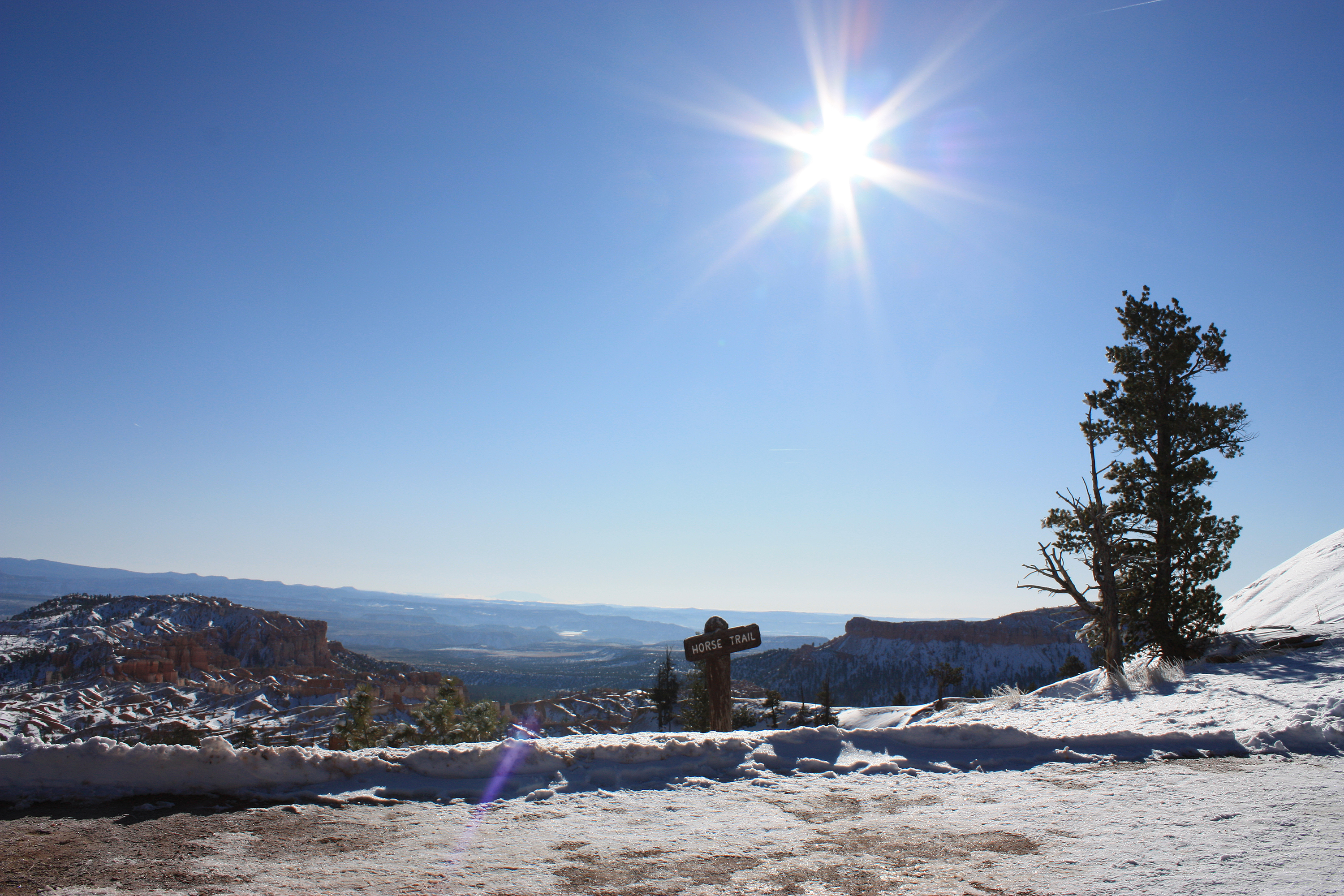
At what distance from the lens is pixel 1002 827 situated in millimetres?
4512

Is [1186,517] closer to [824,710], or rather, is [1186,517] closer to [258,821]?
[258,821]

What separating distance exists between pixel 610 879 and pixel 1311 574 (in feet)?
93.7

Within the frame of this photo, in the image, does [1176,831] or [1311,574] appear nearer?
[1176,831]

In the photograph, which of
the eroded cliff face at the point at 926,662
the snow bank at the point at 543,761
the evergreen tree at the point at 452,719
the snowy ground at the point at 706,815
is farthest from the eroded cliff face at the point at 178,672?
the eroded cliff face at the point at 926,662

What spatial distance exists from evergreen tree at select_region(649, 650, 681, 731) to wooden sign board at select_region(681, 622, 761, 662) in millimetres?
41028

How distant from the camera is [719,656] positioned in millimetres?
11805

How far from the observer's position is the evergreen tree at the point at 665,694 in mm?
53125

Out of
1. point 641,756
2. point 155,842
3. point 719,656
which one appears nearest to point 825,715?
point 719,656

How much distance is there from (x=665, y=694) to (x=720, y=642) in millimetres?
44830

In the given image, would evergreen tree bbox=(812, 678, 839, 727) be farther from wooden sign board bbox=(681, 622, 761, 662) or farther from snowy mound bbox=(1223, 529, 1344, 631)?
snowy mound bbox=(1223, 529, 1344, 631)

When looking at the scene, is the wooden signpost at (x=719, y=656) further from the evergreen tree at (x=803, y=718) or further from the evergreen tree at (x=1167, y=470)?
the evergreen tree at (x=803, y=718)

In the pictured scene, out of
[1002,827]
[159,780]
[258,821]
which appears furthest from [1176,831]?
[159,780]

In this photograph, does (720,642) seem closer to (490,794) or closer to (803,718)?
(490,794)

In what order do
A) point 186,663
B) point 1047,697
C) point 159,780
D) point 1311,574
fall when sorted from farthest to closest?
point 186,663 < point 1311,574 < point 1047,697 < point 159,780
